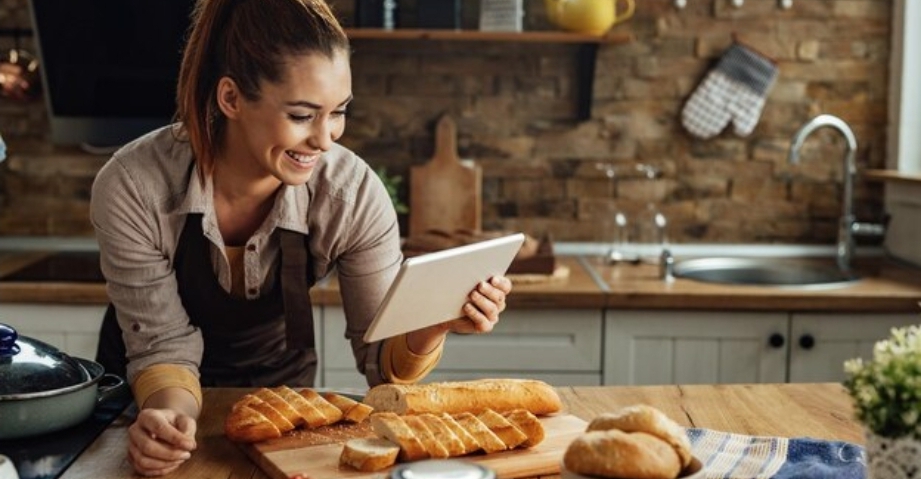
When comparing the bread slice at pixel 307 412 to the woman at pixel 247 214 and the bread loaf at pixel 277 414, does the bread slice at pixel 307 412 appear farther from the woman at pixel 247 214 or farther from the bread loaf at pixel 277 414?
the woman at pixel 247 214

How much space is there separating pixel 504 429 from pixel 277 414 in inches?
13.1

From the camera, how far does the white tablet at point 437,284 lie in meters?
1.65

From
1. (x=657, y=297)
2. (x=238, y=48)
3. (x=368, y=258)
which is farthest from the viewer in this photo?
(x=657, y=297)

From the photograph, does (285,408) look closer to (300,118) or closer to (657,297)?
(300,118)

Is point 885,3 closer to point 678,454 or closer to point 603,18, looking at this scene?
point 603,18

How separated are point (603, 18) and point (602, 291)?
2.97 feet

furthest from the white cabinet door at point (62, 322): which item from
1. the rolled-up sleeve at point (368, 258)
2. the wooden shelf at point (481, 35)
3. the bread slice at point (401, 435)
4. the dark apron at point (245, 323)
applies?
the bread slice at point (401, 435)

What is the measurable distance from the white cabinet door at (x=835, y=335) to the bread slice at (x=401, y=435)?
1.81 meters

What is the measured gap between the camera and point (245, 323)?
2.29 meters

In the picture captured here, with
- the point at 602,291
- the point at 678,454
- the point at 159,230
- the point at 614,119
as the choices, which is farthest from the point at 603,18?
the point at 678,454

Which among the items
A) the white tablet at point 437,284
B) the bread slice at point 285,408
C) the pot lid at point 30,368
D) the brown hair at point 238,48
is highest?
the brown hair at point 238,48

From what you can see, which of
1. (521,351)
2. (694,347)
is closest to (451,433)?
(521,351)

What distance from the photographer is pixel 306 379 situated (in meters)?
2.46

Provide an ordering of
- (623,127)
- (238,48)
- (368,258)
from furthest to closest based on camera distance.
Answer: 1. (623,127)
2. (368,258)
3. (238,48)
